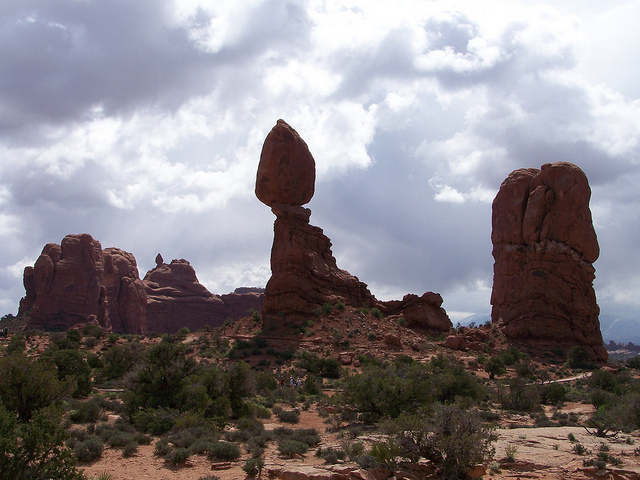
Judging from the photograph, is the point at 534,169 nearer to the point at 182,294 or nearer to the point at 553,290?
the point at 553,290

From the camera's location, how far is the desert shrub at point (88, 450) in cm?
1118

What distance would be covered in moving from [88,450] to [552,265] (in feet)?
128

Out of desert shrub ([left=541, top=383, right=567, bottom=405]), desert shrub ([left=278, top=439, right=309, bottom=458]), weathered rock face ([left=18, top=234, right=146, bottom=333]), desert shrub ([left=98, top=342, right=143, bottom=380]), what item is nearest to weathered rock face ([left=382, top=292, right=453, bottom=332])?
desert shrub ([left=541, top=383, right=567, bottom=405])

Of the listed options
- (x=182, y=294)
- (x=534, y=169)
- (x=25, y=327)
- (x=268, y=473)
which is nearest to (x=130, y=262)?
(x=182, y=294)

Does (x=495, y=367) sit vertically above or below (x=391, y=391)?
above

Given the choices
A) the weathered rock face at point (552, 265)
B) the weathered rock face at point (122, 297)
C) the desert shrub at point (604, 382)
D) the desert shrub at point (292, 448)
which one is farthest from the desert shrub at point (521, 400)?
the weathered rock face at point (122, 297)

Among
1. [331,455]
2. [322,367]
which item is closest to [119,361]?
[322,367]

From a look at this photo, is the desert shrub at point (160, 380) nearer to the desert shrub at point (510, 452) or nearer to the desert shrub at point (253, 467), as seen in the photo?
the desert shrub at point (253, 467)

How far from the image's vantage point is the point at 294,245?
132 feet

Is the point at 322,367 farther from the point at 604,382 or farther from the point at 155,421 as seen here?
the point at 155,421

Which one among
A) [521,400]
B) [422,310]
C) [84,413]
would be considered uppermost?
[422,310]

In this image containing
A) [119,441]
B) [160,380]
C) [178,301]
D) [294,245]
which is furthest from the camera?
[178,301]

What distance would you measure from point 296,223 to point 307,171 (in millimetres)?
4892

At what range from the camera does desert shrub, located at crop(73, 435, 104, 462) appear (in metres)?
11.2
